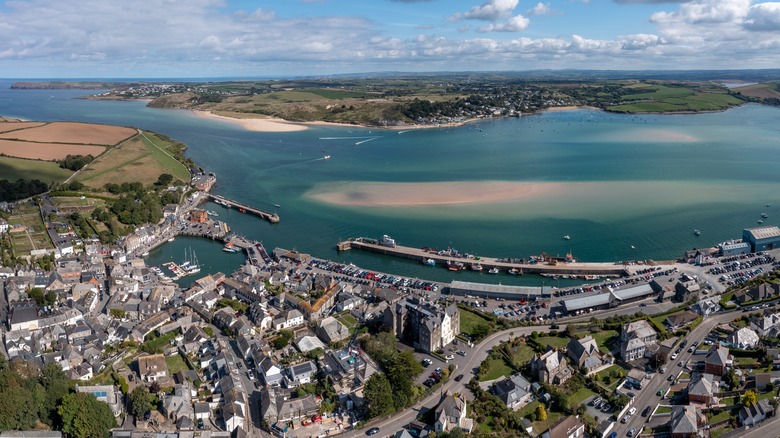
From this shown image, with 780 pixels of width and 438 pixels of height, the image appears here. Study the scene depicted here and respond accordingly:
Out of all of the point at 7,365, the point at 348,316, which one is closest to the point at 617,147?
the point at 348,316

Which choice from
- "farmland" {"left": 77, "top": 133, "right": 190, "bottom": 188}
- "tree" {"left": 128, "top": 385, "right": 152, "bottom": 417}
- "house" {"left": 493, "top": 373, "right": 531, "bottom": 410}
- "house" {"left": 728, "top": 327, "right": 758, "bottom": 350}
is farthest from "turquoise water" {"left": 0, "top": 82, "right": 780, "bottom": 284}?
"tree" {"left": 128, "top": 385, "right": 152, "bottom": 417}

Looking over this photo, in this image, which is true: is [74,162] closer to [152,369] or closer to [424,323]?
[152,369]

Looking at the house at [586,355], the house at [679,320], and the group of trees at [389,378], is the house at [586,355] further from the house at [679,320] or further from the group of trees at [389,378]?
the group of trees at [389,378]

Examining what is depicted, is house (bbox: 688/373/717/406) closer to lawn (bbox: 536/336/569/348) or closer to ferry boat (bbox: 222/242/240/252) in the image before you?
lawn (bbox: 536/336/569/348)

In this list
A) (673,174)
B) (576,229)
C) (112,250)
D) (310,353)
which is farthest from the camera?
(673,174)

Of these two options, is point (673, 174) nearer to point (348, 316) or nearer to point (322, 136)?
point (348, 316)

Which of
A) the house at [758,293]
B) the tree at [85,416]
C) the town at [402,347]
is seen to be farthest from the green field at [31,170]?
the house at [758,293]

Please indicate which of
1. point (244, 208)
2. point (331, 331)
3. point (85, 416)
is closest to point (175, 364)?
point (85, 416)
